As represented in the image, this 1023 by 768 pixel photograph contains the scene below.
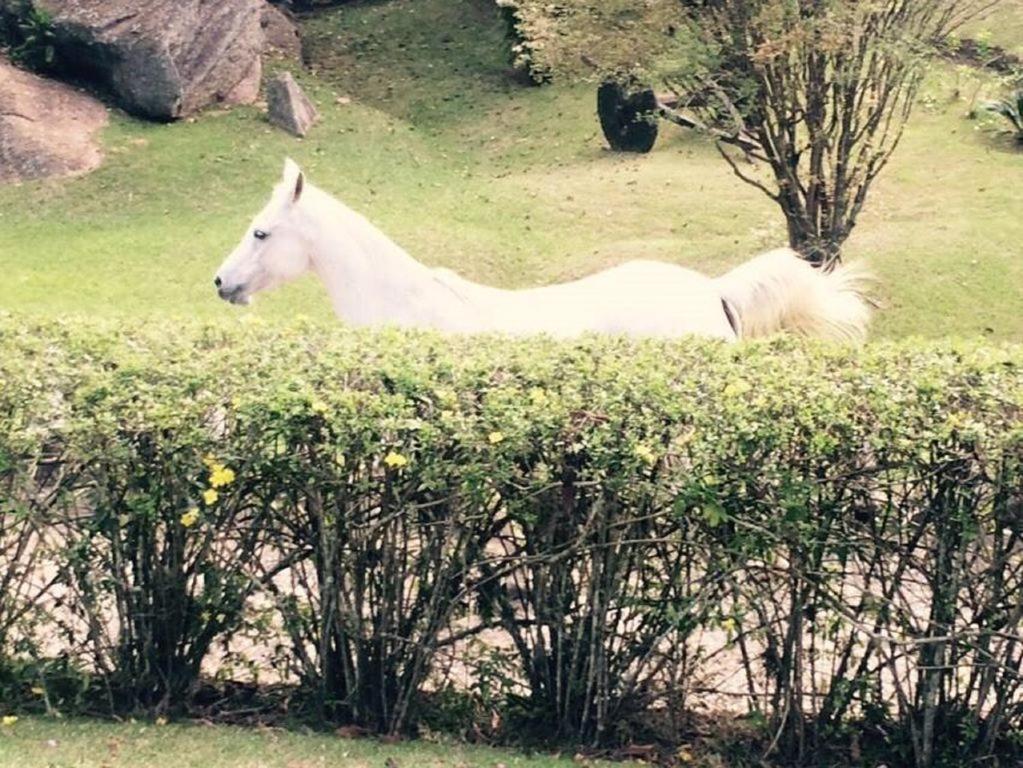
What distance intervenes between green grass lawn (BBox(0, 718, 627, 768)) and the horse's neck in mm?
3058

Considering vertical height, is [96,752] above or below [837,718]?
below

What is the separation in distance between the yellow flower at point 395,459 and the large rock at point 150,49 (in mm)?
14737

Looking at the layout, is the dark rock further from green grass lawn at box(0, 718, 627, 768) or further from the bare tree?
green grass lawn at box(0, 718, 627, 768)

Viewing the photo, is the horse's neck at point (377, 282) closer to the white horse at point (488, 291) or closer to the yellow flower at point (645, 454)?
the white horse at point (488, 291)

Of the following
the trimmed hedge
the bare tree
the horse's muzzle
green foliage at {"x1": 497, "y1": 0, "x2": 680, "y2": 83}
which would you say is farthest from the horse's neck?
green foliage at {"x1": 497, "y1": 0, "x2": 680, "y2": 83}

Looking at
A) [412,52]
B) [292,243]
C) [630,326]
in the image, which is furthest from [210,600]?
[412,52]

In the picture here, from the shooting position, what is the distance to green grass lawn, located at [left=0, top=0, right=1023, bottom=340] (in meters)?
13.2

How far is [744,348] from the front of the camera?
546 cm

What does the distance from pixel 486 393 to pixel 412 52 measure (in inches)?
823

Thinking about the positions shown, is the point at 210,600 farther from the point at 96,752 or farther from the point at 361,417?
the point at 361,417

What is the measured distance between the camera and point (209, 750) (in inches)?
191

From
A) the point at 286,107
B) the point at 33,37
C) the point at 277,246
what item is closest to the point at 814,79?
the point at 277,246

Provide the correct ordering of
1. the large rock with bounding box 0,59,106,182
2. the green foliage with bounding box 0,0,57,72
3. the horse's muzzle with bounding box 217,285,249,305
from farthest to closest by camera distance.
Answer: the green foliage with bounding box 0,0,57,72, the large rock with bounding box 0,59,106,182, the horse's muzzle with bounding box 217,285,249,305

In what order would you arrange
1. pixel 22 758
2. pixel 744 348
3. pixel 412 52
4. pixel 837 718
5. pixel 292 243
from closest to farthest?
pixel 22 758
pixel 837 718
pixel 744 348
pixel 292 243
pixel 412 52
